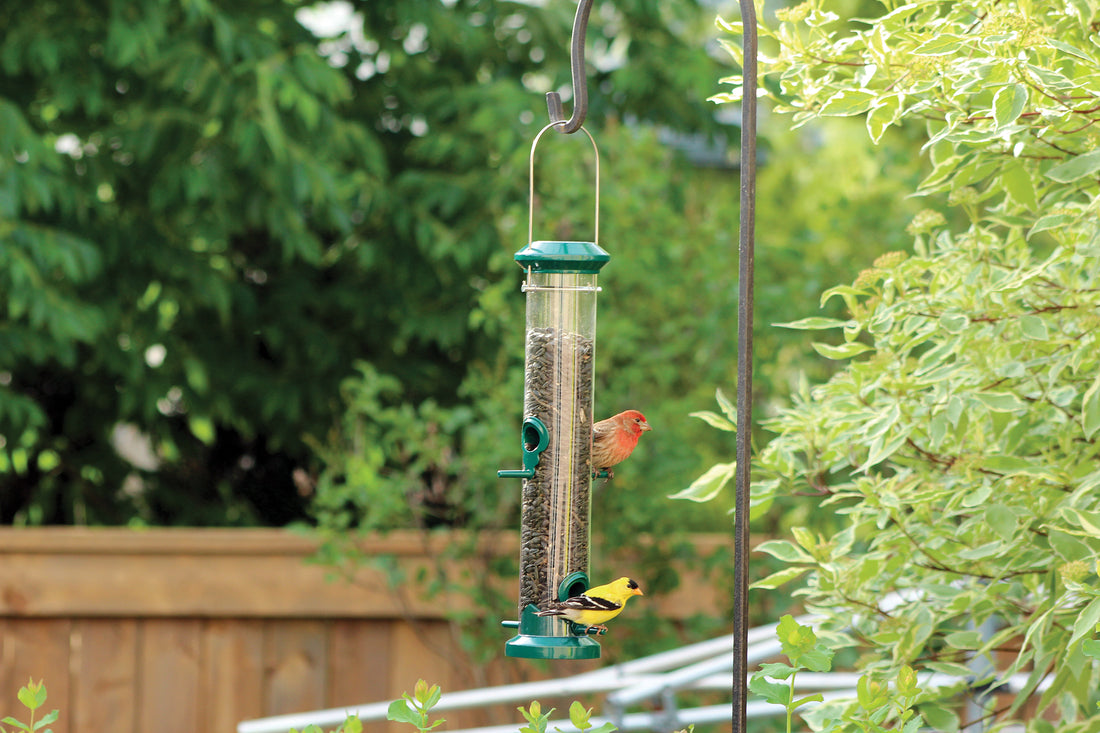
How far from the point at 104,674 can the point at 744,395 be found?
128 inches

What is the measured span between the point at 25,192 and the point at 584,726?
8.87 ft

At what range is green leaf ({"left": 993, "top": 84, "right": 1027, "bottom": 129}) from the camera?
1.44 m

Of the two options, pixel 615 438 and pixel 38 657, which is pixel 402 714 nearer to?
pixel 615 438

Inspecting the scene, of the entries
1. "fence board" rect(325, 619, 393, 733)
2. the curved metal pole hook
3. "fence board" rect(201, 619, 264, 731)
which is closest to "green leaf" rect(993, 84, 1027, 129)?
the curved metal pole hook

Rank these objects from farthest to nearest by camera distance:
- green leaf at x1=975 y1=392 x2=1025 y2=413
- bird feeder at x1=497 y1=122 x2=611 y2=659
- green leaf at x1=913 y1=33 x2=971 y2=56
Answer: bird feeder at x1=497 y1=122 x2=611 y2=659, green leaf at x1=975 y1=392 x2=1025 y2=413, green leaf at x1=913 y1=33 x2=971 y2=56

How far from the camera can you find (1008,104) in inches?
57.0

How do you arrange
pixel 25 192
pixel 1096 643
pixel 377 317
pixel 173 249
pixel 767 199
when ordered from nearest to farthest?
pixel 1096 643
pixel 25 192
pixel 173 249
pixel 377 317
pixel 767 199

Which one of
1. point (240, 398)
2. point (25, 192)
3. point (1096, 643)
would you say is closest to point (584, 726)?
point (1096, 643)

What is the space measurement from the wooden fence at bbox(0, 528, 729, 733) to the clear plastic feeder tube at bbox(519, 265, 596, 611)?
1.92m

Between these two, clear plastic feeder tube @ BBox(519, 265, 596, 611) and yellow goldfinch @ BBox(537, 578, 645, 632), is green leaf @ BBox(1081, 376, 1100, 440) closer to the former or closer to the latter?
yellow goldfinch @ BBox(537, 578, 645, 632)

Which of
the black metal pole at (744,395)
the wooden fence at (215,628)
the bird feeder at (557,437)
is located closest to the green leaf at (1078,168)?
the black metal pole at (744,395)

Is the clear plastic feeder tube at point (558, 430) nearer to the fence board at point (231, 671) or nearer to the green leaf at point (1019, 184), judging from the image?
the green leaf at point (1019, 184)

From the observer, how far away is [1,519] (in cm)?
462

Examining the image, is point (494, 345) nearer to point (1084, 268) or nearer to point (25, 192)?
point (25, 192)
